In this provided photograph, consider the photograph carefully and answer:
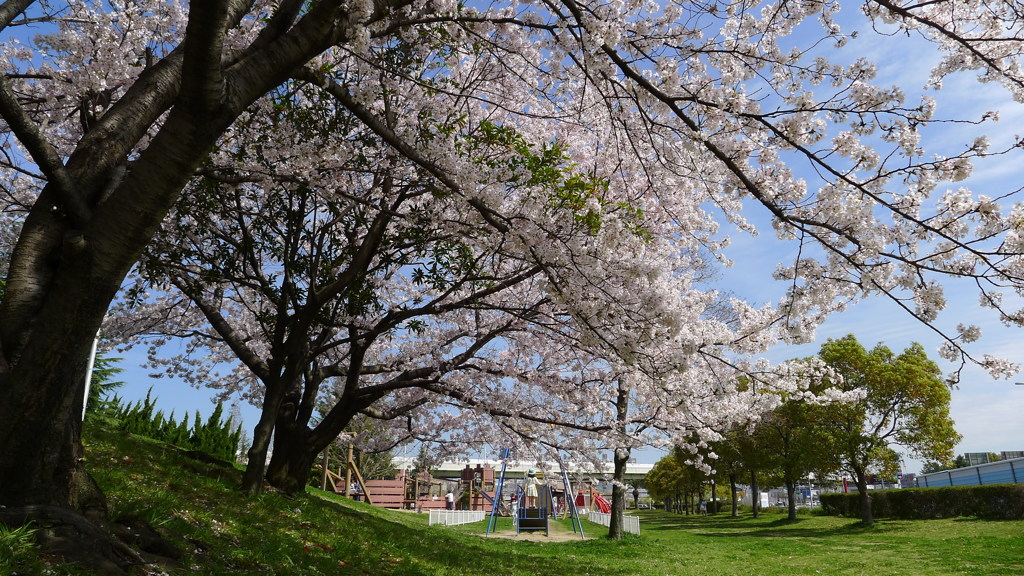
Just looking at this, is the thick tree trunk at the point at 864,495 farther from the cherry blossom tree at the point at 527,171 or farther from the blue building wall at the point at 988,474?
the cherry blossom tree at the point at 527,171

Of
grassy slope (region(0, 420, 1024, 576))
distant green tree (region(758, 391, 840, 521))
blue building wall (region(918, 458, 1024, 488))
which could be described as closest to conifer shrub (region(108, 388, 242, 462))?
grassy slope (region(0, 420, 1024, 576))

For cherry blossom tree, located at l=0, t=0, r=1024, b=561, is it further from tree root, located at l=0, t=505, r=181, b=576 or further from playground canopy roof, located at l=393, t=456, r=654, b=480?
playground canopy roof, located at l=393, t=456, r=654, b=480

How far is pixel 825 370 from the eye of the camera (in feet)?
31.3

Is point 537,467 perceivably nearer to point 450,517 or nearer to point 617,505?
point 617,505

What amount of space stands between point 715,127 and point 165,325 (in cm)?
1318

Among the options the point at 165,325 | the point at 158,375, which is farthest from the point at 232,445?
the point at 165,325

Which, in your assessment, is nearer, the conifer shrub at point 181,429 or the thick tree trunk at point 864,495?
the conifer shrub at point 181,429

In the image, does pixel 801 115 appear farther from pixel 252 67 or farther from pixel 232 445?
pixel 232 445

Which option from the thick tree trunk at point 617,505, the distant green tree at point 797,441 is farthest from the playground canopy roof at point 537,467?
the distant green tree at point 797,441

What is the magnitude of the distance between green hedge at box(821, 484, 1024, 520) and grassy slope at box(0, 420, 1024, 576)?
3933 mm

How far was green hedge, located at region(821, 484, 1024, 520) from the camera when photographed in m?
19.2

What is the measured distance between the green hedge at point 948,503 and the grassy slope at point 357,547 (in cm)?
393

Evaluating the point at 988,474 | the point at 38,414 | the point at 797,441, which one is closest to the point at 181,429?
the point at 38,414

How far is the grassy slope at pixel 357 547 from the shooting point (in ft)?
17.3
